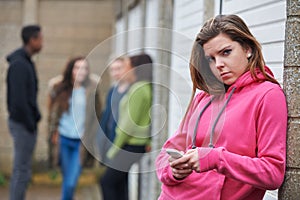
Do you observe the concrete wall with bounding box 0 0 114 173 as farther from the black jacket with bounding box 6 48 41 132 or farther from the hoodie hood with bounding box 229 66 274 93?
the hoodie hood with bounding box 229 66 274 93

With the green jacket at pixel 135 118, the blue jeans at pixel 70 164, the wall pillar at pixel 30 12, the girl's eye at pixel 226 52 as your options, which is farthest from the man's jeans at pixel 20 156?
the wall pillar at pixel 30 12

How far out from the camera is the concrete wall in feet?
40.2

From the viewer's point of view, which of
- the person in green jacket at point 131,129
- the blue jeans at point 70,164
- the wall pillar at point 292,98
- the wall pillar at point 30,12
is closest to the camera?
the wall pillar at point 292,98

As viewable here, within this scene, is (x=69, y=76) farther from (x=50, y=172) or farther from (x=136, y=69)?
(x=50, y=172)

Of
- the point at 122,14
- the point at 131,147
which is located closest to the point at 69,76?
the point at 131,147

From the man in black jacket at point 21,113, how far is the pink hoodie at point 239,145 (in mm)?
4453

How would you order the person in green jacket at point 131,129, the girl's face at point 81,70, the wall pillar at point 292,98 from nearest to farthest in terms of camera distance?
the wall pillar at point 292,98
the person in green jacket at point 131,129
the girl's face at point 81,70

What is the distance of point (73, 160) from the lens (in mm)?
8195

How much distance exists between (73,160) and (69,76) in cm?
98

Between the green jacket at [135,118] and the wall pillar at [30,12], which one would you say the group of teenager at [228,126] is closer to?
the green jacket at [135,118]

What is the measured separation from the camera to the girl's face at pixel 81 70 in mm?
7801

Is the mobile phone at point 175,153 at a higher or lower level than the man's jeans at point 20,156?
higher

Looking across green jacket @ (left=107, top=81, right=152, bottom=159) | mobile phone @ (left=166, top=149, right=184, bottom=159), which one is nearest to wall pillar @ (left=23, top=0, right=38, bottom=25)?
green jacket @ (left=107, top=81, right=152, bottom=159)

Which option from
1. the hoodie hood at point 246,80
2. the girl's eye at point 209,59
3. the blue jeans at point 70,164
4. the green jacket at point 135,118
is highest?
the girl's eye at point 209,59
